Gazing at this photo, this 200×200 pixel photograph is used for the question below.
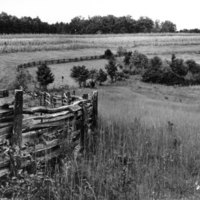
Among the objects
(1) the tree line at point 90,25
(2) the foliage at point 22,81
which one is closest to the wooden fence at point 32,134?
(2) the foliage at point 22,81

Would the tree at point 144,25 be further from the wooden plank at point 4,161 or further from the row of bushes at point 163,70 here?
the wooden plank at point 4,161

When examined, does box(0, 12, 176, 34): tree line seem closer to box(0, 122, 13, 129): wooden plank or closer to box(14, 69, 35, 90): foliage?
box(14, 69, 35, 90): foliage

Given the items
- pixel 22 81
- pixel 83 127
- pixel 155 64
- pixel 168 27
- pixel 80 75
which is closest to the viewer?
pixel 83 127

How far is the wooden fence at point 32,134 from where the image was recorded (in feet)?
16.8

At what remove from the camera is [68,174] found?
5285 millimetres

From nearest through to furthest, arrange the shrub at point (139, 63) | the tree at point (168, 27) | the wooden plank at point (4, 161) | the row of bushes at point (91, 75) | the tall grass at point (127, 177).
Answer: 1. the tall grass at point (127, 177)
2. the wooden plank at point (4, 161)
3. the row of bushes at point (91, 75)
4. the shrub at point (139, 63)
5. the tree at point (168, 27)

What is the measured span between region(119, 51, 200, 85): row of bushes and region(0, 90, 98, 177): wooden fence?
58.7m

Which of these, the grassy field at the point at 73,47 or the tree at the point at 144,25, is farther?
the tree at the point at 144,25

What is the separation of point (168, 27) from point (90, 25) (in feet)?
150

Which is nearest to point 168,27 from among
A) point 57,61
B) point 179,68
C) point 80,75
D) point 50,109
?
point 179,68

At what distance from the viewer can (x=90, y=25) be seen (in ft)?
498

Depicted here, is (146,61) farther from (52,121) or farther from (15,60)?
(52,121)

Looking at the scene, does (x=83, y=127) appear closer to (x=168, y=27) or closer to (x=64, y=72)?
(x=64, y=72)

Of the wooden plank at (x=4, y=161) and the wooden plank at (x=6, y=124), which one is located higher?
the wooden plank at (x=6, y=124)
